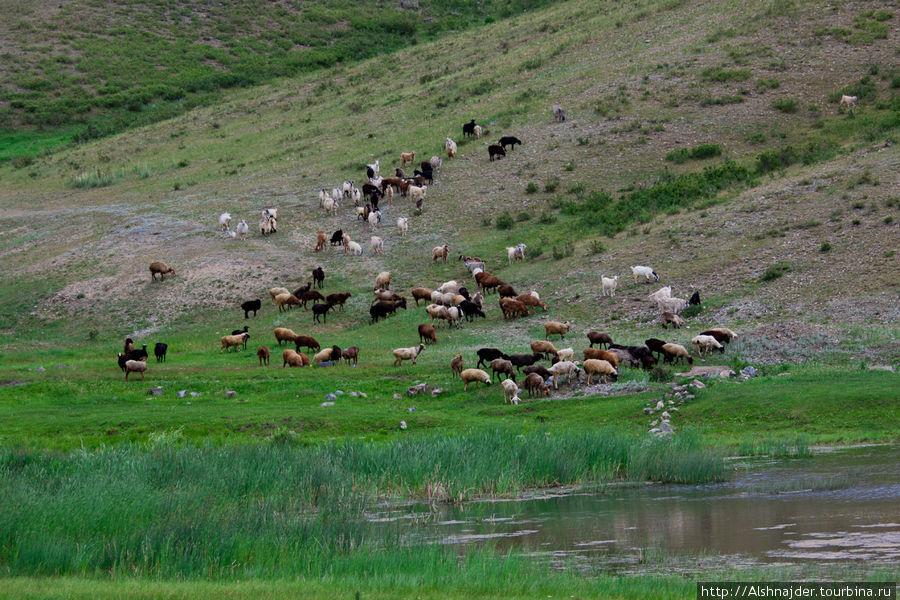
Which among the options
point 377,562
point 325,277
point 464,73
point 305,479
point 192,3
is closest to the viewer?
point 377,562

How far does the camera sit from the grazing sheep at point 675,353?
27031mm

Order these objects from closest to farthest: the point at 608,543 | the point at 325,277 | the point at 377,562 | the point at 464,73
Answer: the point at 377,562, the point at 608,543, the point at 325,277, the point at 464,73

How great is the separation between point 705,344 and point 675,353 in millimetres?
1039

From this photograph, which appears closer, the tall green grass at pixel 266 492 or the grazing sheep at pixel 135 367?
the tall green grass at pixel 266 492

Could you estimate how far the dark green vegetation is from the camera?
8612cm

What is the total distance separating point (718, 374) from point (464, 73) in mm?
50459

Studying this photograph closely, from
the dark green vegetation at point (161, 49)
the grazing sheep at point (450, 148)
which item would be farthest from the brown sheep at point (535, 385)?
the dark green vegetation at point (161, 49)

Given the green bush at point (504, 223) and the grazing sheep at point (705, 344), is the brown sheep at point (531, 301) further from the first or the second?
the green bush at point (504, 223)

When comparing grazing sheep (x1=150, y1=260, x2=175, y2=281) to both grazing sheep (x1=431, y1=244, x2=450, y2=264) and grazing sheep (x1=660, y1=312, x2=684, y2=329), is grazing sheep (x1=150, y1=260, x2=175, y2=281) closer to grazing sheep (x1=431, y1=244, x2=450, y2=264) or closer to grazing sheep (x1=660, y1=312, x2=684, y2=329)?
grazing sheep (x1=431, y1=244, x2=450, y2=264)

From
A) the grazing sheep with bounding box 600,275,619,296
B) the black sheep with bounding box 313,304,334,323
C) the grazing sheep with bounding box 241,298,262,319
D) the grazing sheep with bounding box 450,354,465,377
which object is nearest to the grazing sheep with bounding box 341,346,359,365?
the grazing sheep with bounding box 450,354,465,377

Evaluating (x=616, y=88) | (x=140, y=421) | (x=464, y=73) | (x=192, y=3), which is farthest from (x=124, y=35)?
(x=140, y=421)

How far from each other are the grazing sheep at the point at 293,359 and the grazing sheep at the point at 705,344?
1250 centimetres

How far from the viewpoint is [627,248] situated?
39969 mm

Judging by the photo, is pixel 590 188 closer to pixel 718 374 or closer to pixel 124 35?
pixel 718 374
